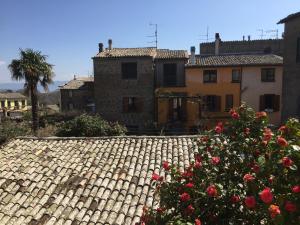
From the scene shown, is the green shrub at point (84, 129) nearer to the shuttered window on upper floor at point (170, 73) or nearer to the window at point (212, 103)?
the shuttered window on upper floor at point (170, 73)

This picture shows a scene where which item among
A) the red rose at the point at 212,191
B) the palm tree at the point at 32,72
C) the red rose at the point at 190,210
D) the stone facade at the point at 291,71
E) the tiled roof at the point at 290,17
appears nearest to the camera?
the red rose at the point at 212,191

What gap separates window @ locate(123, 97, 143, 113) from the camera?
117ft

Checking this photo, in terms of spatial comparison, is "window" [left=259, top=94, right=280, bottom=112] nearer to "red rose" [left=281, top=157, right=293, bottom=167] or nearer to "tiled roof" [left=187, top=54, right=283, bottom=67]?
"tiled roof" [left=187, top=54, right=283, bottom=67]

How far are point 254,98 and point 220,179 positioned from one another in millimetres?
31173

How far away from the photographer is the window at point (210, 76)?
115ft

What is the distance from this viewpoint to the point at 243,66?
113 feet

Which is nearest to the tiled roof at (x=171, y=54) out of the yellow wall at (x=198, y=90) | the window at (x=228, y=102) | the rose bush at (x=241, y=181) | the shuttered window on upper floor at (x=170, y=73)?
the shuttered window on upper floor at (x=170, y=73)

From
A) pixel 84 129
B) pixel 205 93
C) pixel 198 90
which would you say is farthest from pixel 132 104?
pixel 84 129

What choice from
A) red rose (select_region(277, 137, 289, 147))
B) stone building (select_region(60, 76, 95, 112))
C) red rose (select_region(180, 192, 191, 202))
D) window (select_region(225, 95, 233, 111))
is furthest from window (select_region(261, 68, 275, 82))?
red rose (select_region(277, 137, 289, 147))

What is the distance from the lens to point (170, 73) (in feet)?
119

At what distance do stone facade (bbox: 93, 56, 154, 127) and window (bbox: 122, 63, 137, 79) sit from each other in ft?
1.08

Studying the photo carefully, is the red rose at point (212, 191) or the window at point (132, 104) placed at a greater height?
the red rose at point (212, 191)

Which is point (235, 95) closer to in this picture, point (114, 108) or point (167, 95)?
point (167, 95)

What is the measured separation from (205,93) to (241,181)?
3038 cm
